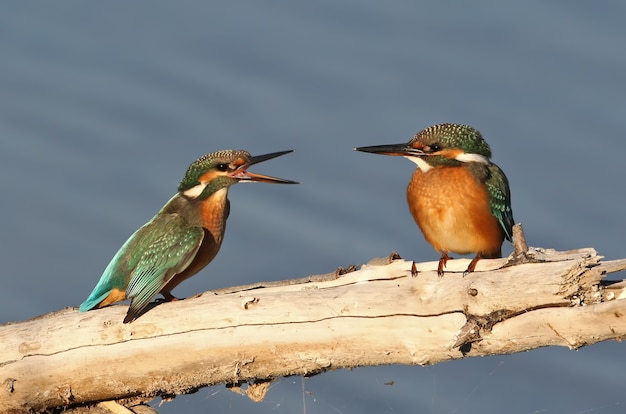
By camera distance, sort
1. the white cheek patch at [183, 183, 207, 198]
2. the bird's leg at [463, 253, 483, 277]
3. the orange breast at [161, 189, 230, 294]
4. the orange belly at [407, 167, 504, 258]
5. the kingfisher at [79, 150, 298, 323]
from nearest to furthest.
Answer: the bird's leg at [463, 253, 483, 277]
the orange belly at [407, 167, 504, 258]
the kingfisher at [79, 150, 298, 323]
the orange breast at [161, 189, 230, 294]
the white cheek patch at [183, 183, 207, 198]

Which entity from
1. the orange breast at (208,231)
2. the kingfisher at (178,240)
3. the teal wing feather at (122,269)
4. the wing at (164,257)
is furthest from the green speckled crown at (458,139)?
the teal wing feather at (122,269)

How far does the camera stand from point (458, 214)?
4.38 m

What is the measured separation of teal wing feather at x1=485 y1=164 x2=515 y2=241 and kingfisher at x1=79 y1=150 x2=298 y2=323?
0.87 metres

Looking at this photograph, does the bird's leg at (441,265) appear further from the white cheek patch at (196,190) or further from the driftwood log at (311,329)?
the white cheek patch at (196,190)

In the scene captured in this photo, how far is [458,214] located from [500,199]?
0.16 m

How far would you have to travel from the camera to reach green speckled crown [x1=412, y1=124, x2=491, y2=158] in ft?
14.8

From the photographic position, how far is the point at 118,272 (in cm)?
461

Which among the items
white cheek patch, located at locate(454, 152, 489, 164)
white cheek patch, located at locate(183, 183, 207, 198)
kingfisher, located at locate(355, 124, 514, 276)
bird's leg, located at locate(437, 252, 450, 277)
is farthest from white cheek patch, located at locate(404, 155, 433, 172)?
white cheek patch, located at locate(183, 183, 207, 198)

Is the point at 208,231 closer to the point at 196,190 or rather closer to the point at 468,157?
the point at 196,190

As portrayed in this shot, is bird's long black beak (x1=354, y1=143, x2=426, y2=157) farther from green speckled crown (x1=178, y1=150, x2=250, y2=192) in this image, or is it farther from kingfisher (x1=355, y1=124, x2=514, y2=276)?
green speckled crown (x1=178, y1=150, x2=250, y2=192)

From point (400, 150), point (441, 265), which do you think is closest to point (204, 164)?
point (400, 150)

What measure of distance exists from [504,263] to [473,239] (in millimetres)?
373

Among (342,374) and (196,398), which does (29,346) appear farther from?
(342,374)

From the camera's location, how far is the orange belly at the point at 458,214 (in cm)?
438
